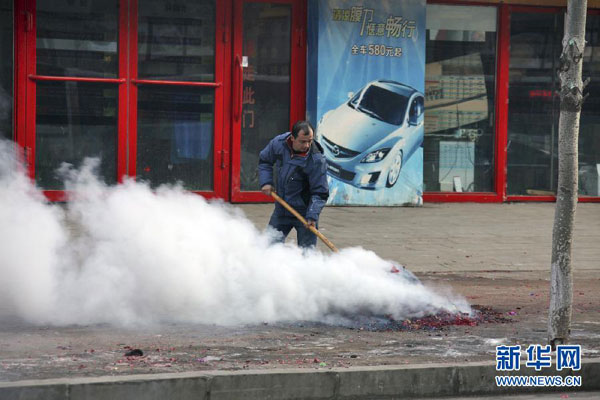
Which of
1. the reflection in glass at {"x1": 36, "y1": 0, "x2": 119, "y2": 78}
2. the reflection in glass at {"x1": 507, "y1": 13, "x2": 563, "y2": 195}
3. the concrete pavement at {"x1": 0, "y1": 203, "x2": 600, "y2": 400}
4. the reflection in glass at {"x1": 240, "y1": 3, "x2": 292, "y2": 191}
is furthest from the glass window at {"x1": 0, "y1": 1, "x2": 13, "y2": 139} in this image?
the reflection in glass at {"x1": 507, "y1": 13, "x2": 563, "y2": 195}

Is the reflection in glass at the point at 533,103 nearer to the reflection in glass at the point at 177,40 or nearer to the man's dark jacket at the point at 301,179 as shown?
the reflection in glass at the point at 177,40

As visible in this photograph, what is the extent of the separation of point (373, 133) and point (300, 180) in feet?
22.8

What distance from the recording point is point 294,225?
9.13m

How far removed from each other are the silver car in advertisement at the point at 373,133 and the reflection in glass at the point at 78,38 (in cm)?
336

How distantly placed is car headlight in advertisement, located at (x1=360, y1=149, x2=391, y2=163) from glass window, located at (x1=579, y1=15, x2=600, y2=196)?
3.52 m

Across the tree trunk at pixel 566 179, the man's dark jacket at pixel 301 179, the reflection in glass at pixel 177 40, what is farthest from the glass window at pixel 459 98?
the tree trunk at pixel 566 179

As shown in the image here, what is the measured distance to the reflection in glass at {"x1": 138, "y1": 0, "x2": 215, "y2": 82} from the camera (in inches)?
597

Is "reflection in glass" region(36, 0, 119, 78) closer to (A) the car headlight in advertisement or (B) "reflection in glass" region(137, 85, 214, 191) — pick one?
(B) "reflection in glass" region(137, 85, 214, 191)

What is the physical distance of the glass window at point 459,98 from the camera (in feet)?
53.9

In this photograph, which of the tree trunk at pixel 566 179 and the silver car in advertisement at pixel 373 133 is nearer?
the tree trunk at pixel 566 179

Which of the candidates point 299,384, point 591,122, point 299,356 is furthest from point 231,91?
point 299,384

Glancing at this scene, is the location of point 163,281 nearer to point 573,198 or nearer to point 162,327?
point 162,327

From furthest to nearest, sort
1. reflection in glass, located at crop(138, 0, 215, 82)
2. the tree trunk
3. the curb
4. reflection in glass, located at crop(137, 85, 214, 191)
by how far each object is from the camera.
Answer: reflection in glass, located at crop(137, 85, 214, 191), reflection in glass, located at crop(138, 0, 215, 82), the tree trunk, the curb

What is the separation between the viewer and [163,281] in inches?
323
